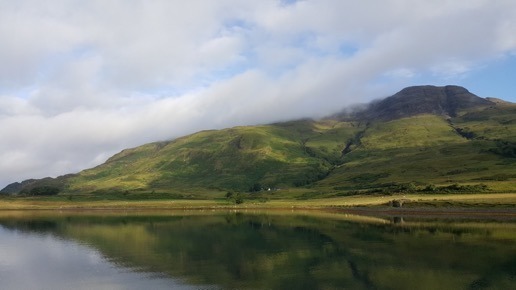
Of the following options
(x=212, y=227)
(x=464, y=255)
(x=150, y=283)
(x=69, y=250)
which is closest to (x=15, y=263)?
(x=69, y=250)

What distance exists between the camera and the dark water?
4962cm

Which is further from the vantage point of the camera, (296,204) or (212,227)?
(296,204)

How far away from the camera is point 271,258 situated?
217ft

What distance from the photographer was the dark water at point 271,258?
49625 millimetres

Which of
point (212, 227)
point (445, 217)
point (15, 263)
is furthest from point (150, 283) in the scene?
point (445, 217)

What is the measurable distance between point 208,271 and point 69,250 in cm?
3624

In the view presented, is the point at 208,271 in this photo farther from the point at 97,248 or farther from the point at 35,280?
the point at 97,248

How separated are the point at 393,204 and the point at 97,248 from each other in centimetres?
9865

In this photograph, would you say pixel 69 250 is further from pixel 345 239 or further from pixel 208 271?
pixel 345 239

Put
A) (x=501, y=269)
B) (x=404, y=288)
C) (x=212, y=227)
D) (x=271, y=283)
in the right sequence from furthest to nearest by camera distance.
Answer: (x=212, y=227), (x=501, y=269), (x=271, y=283), (x=404, y=288)

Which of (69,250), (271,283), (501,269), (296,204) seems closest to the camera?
(271,283)

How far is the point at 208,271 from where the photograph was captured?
5634cm

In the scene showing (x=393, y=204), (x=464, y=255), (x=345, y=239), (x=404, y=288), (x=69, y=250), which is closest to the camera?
(x=404, y=288)

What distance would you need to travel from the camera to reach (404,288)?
45094mm
